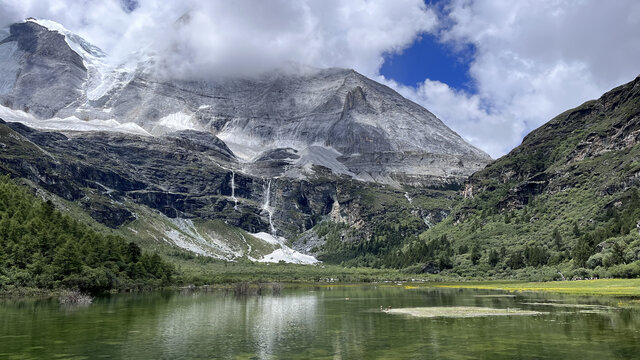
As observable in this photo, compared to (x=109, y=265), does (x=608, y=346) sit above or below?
below

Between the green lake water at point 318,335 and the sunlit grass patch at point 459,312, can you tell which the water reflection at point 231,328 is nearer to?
the green lake water at point 318,335

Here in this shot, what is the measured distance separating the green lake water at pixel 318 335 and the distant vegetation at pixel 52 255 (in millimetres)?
43592

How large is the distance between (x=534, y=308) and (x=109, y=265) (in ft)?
449

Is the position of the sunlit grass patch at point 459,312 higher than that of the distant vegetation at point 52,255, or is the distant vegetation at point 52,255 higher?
the distant vegetation at point 52,255

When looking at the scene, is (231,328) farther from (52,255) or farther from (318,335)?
(52,255)

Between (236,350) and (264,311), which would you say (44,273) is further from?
(236,350)

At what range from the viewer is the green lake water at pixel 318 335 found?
5062cm

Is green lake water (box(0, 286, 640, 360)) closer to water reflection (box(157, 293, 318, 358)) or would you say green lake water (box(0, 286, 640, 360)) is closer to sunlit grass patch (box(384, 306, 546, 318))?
water reflection (box(157, 293, 318, 358))

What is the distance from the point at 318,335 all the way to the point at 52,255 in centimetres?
10902

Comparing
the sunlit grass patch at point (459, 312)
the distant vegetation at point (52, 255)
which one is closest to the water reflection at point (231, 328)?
the sunlit grass patch at point (459, 312)

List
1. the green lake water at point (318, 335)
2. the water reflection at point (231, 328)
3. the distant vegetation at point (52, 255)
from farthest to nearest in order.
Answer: the distant vegetation at point (52, 255)
the water reflection at point (231, 328)
the green lake water at point (318, 335)

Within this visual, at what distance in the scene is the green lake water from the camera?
166 feet

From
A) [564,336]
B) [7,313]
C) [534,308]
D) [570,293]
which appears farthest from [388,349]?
[570,293]

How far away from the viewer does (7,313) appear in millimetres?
87438
